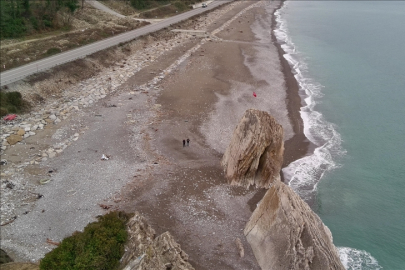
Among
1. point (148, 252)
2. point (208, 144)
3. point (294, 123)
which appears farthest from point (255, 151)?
point (294, 123)

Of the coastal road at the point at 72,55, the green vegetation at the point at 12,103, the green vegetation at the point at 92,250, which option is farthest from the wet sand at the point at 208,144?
the green vegetation at the point at 12,103

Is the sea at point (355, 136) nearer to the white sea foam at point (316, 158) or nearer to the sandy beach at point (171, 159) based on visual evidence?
the white sea foam at point (316, 158)

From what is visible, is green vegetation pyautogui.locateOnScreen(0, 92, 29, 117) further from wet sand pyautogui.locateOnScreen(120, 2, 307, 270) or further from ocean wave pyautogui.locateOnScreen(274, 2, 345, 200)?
ocean wave pyautogui.locateOnScreen(274, 2, 345, 200)

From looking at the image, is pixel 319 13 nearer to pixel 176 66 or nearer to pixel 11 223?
pixel 176 66

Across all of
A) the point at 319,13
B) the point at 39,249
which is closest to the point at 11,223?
the point at 39,249

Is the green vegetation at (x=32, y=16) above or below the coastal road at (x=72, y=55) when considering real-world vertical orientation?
above

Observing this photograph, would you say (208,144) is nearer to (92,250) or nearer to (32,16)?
(92,250)
